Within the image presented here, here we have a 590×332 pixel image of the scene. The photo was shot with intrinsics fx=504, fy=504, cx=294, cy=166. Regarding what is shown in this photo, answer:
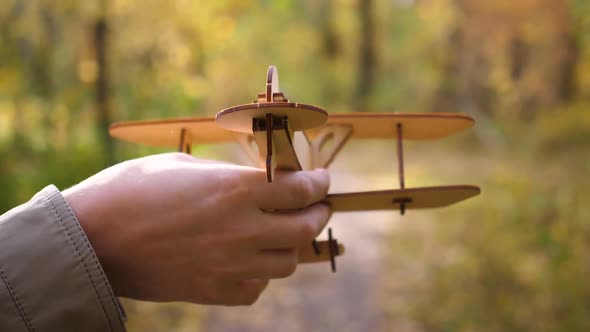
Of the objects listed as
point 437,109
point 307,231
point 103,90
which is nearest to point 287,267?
point 307,231

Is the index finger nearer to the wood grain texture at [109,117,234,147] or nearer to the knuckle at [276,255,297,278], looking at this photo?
the knuckle at [276,255,297,278]

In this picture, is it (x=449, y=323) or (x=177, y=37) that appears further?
(x=177, y=37)

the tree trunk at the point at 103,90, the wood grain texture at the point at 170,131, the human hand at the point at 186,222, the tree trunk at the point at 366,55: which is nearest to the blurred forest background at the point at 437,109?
the tree trunk at the point at 103,90

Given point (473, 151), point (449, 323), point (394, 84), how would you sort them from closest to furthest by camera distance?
point (449, 323), point (473, 151), point (394, 84)

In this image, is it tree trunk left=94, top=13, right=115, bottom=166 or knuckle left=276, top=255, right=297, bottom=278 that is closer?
knuckle left=276, top=255, right=297, bottom=278

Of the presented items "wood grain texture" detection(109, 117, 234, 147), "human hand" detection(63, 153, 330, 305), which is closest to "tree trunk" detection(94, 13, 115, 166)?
"wood grain texture" detection(109, 117, 234, 147)

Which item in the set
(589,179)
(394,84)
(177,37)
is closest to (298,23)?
(394,84)

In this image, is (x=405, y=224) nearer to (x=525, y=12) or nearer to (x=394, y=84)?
(x=394, y=84)
